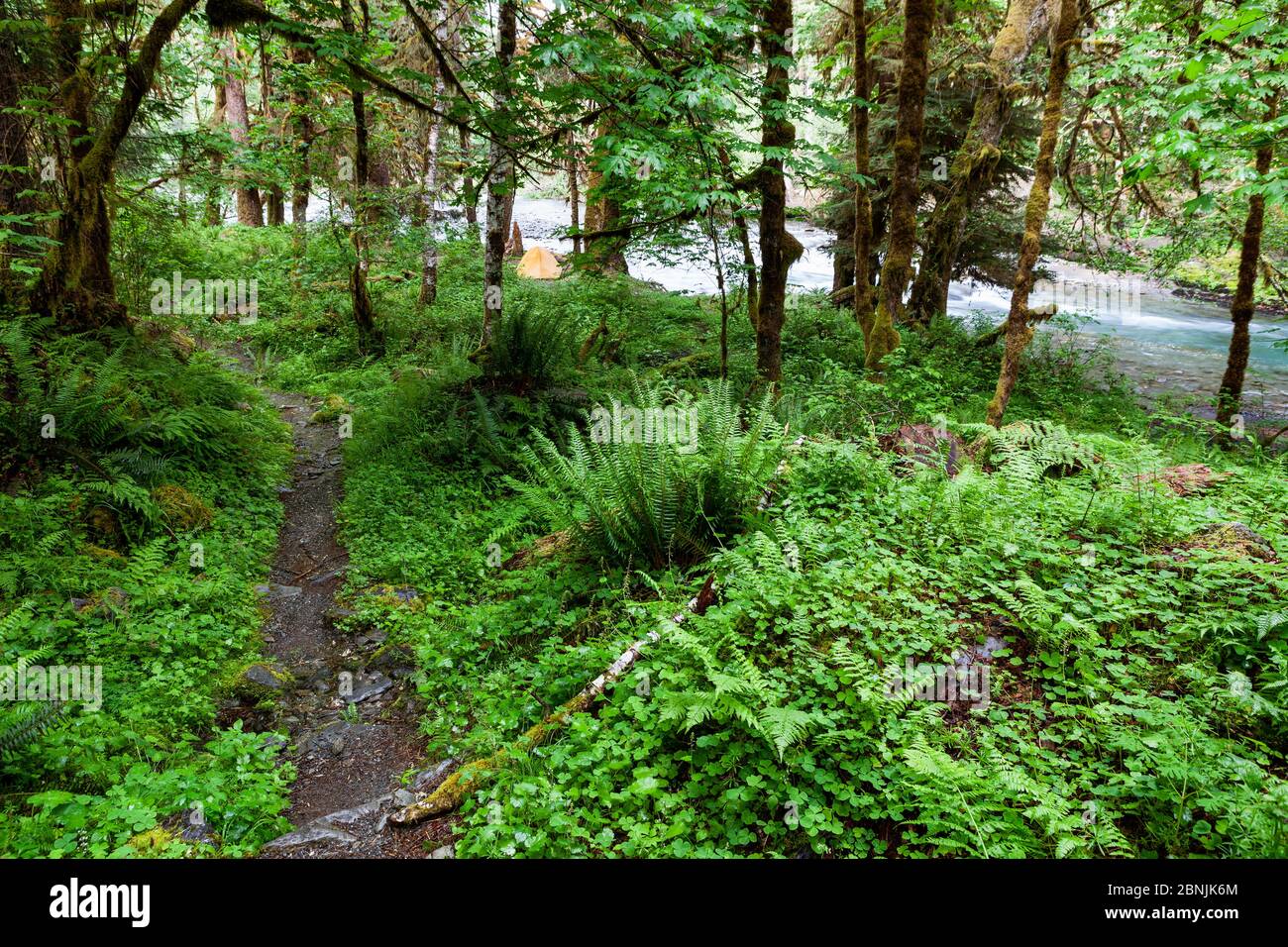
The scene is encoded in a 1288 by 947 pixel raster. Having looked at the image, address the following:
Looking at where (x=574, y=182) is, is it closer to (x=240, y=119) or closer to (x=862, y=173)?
(x=862, y=173)

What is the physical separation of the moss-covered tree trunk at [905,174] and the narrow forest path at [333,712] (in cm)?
816

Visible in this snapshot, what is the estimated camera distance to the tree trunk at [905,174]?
30.3 ft

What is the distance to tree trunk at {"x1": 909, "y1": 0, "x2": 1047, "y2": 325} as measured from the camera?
508 inches

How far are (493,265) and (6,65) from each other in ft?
18.2

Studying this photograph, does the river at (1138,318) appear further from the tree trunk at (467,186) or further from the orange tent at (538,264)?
the tree trunk at (467,186)

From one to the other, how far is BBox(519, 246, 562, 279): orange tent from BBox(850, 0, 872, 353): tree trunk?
10376 mm

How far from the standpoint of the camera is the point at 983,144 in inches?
531

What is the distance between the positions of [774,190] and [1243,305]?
27.5 feet

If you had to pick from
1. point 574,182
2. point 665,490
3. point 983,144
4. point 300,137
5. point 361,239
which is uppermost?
point 574,182

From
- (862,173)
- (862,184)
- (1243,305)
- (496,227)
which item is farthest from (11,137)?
(1243,305)

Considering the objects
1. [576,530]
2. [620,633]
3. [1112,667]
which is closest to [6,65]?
[576,530]

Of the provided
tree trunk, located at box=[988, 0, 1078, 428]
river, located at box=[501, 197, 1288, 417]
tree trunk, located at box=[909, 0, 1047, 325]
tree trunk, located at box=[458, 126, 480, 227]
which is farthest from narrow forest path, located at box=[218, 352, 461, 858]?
tree trunk, located at box=[909, 0, 1047, 325]

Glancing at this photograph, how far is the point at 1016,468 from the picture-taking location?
18.3ft
